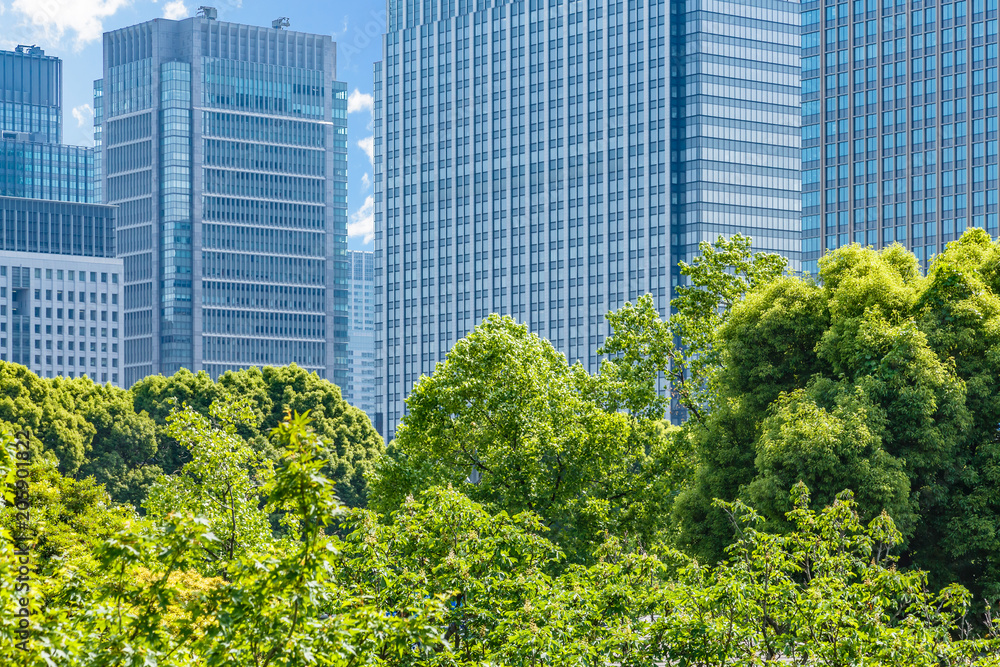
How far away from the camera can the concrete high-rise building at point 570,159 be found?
172 meters

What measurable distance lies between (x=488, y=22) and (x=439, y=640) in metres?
180

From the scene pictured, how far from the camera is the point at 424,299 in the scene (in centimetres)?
19312

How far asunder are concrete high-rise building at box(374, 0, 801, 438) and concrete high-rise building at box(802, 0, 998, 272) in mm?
22412

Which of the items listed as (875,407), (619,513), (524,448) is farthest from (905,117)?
(875,407)

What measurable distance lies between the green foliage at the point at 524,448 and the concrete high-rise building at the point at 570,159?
418 feet

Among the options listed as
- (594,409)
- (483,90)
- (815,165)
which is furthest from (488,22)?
(594,409)

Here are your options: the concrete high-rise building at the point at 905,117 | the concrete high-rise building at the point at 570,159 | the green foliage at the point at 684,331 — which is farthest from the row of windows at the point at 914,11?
the green foliage at the point at 684,331

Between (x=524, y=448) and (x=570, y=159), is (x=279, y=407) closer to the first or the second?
(x=524, y=448)

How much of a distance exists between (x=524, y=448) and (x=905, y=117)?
386 ft

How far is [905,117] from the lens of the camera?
145750mm

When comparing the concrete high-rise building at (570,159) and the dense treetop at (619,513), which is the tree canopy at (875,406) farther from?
the concrete high-rise building at (570,159)

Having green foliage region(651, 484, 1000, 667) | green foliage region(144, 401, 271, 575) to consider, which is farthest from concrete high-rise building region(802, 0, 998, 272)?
green foliage region(651, 484, 1000, 667)

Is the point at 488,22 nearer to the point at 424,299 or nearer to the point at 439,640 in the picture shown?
the point at 424,299

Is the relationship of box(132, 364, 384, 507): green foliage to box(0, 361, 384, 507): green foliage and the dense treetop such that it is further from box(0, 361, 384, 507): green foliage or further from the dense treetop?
the dense treetop
